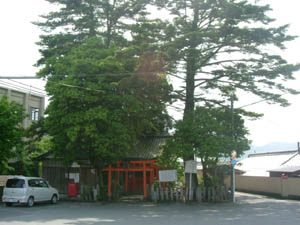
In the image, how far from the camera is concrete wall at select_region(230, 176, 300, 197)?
26969mm

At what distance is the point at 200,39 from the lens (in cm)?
2100

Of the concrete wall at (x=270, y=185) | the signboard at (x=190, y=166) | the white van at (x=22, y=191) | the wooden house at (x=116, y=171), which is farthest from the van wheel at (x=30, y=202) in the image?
the concrete wall at (x=270, y=185)

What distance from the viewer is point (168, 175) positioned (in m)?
22.8

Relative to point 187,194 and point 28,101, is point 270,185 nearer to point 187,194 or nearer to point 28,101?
point 187,194

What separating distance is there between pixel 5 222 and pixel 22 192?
5793mm

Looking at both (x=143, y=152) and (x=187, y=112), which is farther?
(x=143, y=152)

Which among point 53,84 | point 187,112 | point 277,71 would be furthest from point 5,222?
point 277,71

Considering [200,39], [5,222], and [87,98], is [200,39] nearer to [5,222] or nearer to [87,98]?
[87,98]

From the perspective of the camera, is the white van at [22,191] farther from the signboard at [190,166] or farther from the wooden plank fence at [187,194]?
the signboard at [190,166]

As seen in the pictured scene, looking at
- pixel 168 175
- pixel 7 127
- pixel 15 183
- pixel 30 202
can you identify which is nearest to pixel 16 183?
pixel 15 183

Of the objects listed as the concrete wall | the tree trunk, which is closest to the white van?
the tree trunk

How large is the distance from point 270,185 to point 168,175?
12.4 meters

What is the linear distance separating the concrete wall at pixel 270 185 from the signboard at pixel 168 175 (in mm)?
10764

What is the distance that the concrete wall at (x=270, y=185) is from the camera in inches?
1062
